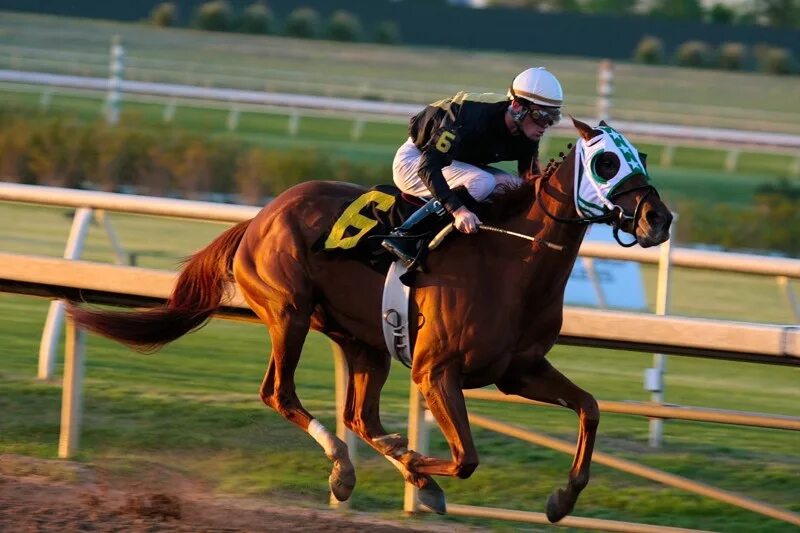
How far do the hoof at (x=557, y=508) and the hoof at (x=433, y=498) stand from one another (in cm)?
36

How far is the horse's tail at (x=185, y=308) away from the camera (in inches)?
232

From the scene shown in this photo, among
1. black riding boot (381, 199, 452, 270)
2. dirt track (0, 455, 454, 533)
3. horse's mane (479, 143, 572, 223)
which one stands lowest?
dirt track (0, 455, 454, 533)

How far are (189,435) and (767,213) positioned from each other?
819cm

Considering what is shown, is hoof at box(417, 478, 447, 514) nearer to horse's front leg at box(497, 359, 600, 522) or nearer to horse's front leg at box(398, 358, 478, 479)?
horse's front leg at box(398, 358, 478, 479)

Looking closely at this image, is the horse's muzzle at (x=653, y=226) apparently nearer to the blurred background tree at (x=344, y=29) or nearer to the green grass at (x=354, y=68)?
the green grass at (x=354, y=68)

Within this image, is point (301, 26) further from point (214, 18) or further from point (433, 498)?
point (433, 498)

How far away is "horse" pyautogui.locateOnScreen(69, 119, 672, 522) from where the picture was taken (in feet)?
16.1

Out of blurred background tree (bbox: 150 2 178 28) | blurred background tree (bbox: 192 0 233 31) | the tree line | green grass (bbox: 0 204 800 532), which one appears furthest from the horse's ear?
blurred background tree (bbox: 192 0 233 31)

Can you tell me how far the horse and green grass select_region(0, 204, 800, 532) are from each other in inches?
20.8

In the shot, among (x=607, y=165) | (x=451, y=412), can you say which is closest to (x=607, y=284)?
(x=451, y=412)

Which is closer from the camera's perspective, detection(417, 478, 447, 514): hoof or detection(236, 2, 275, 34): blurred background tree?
detection(417, 478, 447, 514): hoof

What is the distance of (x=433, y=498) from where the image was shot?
17.1ft

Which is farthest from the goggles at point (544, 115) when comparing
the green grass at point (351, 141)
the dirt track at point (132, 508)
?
the green grass at point (351, 141)

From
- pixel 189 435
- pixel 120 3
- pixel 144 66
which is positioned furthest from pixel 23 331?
pixel 120 3
